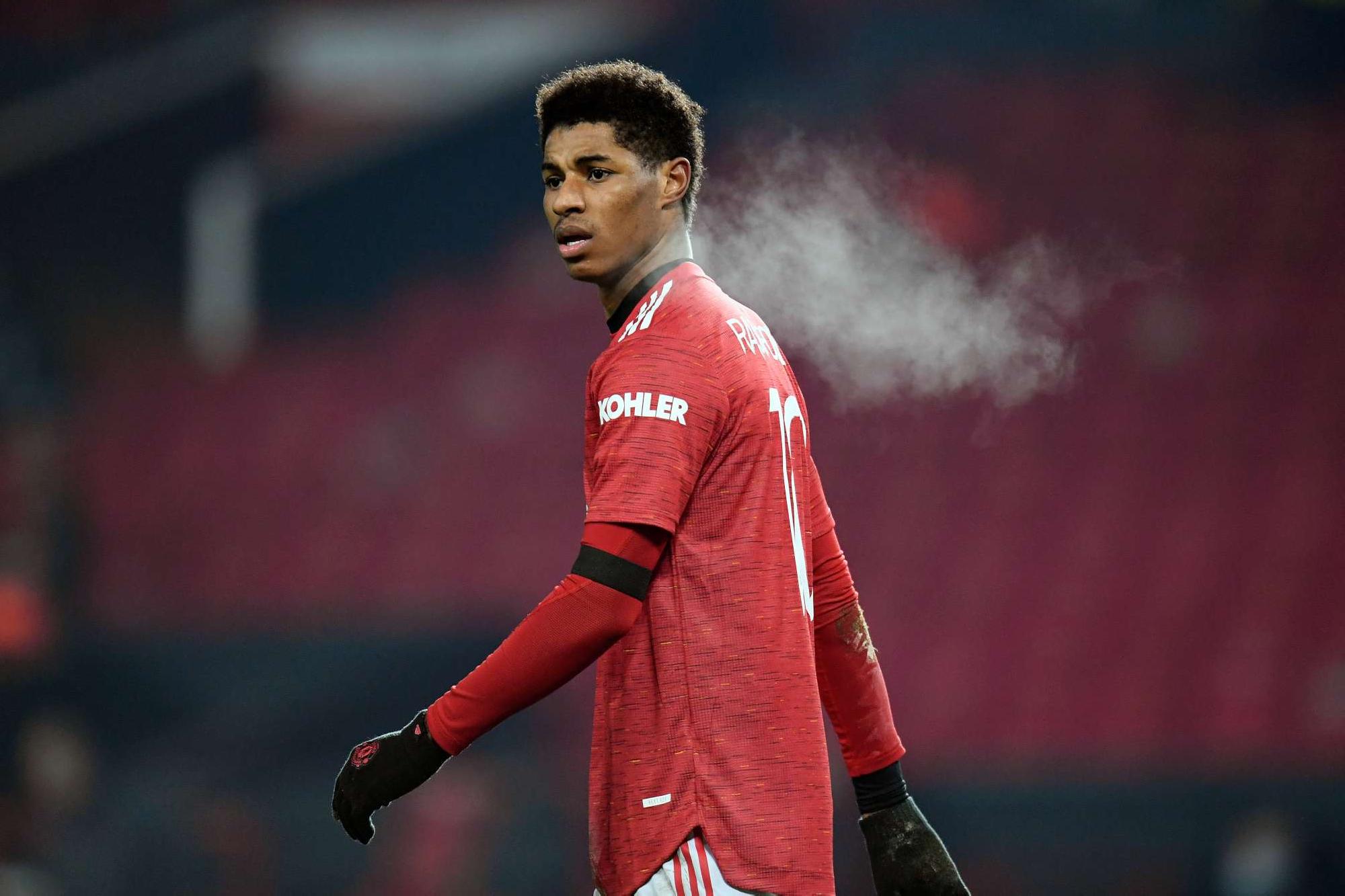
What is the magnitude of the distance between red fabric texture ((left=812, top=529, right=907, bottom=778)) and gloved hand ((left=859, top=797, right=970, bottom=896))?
93 millimetres

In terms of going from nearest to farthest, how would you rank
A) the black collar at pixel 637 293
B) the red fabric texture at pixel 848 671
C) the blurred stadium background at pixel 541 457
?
the black collar at pixel 637 293, the red fabric texture at pixel 848 671, the blurred stadium background at pixel 541 457

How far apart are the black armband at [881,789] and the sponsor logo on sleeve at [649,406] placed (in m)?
0.81

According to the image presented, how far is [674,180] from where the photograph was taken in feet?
7.74

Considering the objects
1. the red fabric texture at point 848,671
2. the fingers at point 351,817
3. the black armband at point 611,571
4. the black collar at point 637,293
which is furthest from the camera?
the red fabric texture at point 848,671

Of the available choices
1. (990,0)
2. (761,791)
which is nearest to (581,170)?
(761,791)

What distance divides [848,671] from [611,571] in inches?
24.3

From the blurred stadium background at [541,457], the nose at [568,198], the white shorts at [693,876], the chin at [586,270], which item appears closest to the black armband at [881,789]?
the white shorts at [693,876]

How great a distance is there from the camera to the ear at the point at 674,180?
2338mm

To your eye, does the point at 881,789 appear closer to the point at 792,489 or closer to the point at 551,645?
the point at 792,489

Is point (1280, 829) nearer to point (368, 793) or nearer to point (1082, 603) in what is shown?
point (1082, 603)

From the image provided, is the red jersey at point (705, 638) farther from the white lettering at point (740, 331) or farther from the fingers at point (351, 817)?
the fingers at point (351, 817)

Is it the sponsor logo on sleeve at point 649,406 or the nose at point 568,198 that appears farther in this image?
the nose at point 568,198

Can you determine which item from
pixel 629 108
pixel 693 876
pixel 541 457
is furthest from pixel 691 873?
pixel 541 457

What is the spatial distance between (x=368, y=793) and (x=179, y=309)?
774cm
